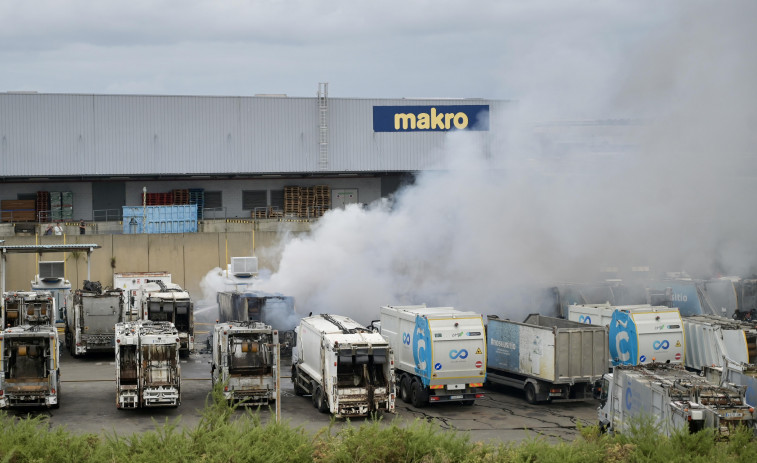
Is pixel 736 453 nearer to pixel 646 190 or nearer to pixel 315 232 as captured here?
pixel 646 190

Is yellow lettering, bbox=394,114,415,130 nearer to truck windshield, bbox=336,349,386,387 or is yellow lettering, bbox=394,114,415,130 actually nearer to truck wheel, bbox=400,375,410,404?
truck wheel, bbox=400,375,410,404

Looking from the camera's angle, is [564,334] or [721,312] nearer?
[564,334]

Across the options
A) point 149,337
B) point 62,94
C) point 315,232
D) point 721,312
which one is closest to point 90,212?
point 62,94

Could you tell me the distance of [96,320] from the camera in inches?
1276

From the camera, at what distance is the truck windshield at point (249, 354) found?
974 inches

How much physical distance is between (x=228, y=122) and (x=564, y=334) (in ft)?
117

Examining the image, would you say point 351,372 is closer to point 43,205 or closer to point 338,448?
point 338,448

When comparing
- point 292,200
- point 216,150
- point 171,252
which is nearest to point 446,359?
point 171,252

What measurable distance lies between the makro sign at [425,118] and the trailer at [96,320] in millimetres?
A: 28783

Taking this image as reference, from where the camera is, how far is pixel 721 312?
3681cm

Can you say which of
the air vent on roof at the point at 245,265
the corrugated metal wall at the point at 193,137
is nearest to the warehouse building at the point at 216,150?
the corrugated metal wall at the point at 193,137

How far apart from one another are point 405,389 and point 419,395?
3.13 feet

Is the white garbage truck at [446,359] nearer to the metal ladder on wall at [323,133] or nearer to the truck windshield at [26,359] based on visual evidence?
the truck windshield at [26,359]

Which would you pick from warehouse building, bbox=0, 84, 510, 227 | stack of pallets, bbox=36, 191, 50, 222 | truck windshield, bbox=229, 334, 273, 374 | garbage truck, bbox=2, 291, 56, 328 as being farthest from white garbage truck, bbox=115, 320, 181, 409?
stack of pallets, bbox=36, 191, 50, 222
